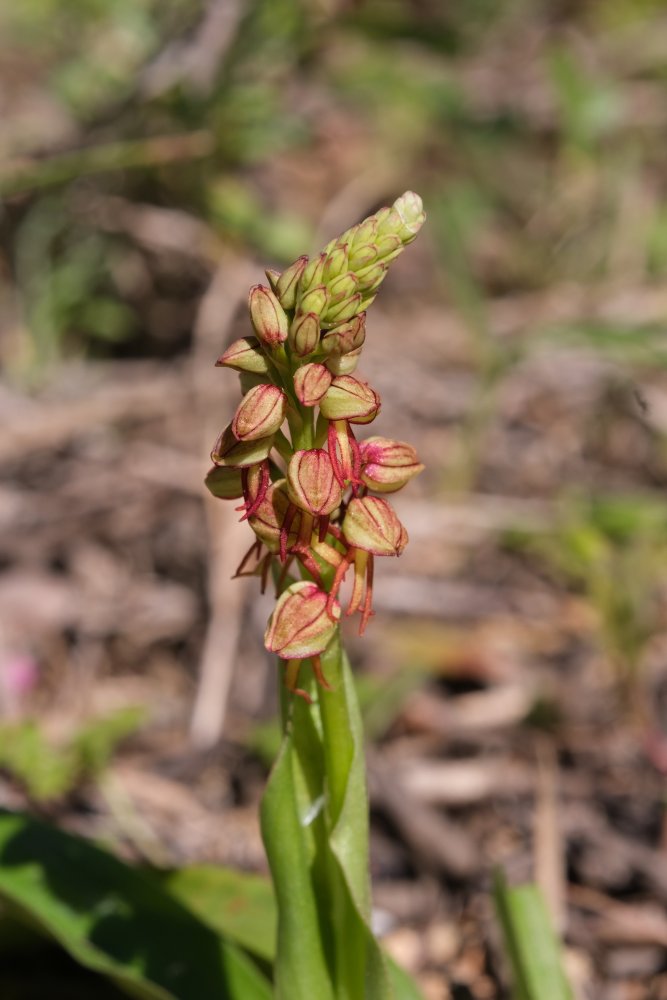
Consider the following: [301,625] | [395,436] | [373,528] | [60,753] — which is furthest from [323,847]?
[395,436]

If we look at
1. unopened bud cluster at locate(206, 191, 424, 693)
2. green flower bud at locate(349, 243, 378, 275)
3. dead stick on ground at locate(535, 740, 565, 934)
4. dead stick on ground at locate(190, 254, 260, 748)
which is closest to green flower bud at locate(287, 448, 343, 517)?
unopened bud cluster at locate(206, 191, 424, 693)

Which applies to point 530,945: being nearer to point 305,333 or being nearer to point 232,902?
point 232,902

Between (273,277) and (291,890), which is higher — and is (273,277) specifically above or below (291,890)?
above

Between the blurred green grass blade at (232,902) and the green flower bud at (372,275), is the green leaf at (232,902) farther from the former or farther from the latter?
the green flower bud at (372,275)

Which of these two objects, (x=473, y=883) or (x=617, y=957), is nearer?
(x=617, y=957)

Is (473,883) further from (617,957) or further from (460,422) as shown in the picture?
(460,422)

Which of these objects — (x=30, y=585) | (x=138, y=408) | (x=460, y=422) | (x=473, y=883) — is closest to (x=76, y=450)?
(x=138, y=408)

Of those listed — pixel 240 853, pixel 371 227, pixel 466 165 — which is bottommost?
pixel 240 853

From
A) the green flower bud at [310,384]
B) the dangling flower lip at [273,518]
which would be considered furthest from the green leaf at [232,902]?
the green flower bud at [310,384]

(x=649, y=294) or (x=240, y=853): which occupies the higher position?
(x=649, y=294)
